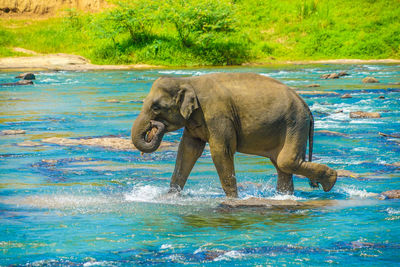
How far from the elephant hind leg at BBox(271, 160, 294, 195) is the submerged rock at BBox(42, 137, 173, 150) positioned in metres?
4.26

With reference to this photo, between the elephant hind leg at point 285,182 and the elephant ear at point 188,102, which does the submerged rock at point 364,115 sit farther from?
the elephant ear at point 188,102

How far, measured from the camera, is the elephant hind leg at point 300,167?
7789mm

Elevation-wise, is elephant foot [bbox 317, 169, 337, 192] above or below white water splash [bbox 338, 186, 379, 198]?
above

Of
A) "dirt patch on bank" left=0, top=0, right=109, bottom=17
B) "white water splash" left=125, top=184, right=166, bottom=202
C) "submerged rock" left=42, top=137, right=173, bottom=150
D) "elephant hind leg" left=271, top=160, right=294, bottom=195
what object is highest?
"elephant hind leg" left=271, top=160, right=294, bottom=195

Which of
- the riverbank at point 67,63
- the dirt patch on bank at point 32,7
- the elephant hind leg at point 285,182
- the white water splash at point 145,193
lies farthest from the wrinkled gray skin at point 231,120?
the dirt patch on bank at point 32,7

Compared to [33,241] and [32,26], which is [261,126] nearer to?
[33,241]

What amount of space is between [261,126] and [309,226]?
58.3 inches

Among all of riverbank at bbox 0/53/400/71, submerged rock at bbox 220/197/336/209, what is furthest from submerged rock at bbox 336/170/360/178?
riverbank at bbox 0/53/400/71

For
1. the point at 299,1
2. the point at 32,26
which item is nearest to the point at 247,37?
the point at 299,1

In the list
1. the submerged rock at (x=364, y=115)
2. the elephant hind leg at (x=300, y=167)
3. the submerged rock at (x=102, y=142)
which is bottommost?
the submerged rock at (x=364, y=115)

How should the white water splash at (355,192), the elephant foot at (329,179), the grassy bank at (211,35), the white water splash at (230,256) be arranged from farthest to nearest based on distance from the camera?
the grassy bank at (211,35)
the white water splash at (355,192)
the elephant foot at (329,179)
the white water splash at (230,256)

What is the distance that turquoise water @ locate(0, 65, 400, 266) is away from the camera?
5.93 m

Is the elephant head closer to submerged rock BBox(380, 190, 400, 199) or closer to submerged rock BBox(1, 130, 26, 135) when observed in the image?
submerged rock BBox(380, 190, 400, 199)

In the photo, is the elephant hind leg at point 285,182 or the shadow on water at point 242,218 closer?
the shadow on water at point 242,218
